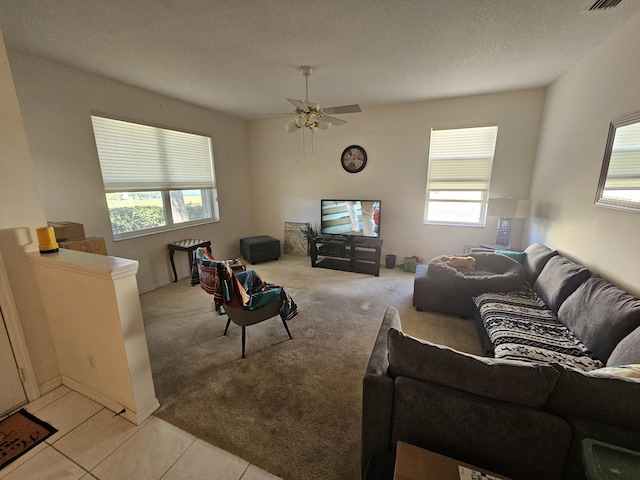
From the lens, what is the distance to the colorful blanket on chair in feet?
7.22

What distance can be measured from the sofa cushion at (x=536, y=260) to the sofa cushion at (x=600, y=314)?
71 cm

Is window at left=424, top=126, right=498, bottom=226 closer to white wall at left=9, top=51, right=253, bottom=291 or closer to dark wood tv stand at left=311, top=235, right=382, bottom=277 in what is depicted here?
dark wood tv stand at left=311, top=235, right=382, bottom=277

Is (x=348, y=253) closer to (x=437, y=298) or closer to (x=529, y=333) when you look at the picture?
(x=437, y=298)

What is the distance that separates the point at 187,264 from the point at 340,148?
3.38 m

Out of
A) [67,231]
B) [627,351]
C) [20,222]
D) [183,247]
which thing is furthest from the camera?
[183,247]

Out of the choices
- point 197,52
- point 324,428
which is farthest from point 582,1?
point 324,428

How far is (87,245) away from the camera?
2.57 metres

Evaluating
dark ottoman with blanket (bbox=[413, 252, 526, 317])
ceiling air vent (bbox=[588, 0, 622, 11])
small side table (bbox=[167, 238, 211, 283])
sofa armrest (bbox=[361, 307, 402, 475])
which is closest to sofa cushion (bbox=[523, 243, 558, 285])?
dark ottoman with blanket (bbox=[413, 252, 526, 317])

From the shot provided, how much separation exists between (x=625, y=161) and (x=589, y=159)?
525 millimetres

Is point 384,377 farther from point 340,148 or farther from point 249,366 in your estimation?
point 340,148

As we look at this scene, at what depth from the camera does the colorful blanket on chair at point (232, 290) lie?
2.20 m

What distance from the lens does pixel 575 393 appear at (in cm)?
102

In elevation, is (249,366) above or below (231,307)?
below

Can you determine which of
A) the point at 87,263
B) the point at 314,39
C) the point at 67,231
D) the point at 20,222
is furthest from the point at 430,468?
the point at 67,231
